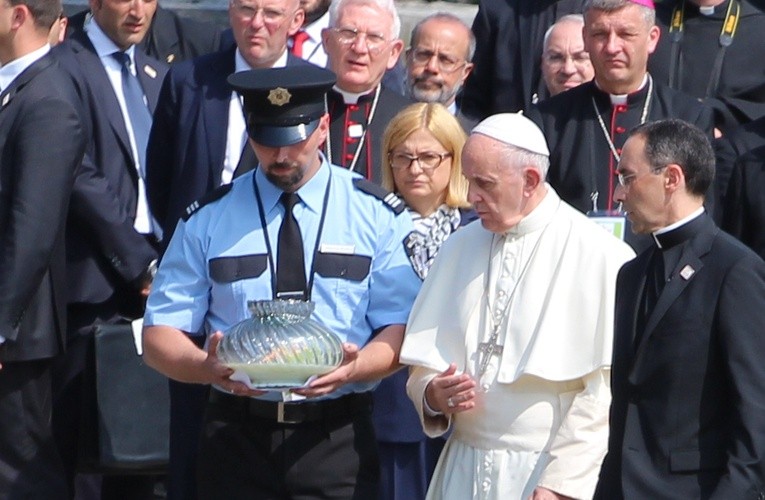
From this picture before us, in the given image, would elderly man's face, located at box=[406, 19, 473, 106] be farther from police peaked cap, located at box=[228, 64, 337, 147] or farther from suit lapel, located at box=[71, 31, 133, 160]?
police peaked cap, located at box=[228, 64, 337, 147]

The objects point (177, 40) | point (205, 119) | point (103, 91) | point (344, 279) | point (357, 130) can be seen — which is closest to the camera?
point (344, 279)

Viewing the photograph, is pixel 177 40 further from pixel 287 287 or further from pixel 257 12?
pixel 287 287

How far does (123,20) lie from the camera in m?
8.02

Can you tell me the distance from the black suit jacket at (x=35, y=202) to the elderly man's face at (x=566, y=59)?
2174 millimetres

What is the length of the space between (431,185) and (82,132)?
52.6 inches

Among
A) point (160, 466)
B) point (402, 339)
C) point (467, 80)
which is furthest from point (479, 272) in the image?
point (467, 80)

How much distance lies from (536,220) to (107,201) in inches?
88.0

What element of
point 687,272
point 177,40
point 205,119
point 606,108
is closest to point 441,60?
point 606,108

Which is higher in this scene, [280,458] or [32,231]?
[32,231]

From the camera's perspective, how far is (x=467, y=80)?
863cm

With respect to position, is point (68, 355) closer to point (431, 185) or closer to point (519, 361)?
point (431, 185)

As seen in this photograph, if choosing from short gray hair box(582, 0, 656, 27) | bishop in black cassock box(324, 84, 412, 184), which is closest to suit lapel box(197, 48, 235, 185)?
bishop in black cassock box(324, 84, 412, 184)

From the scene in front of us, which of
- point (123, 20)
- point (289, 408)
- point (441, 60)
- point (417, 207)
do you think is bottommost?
point (289, 408)

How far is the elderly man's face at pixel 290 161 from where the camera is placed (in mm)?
5867
